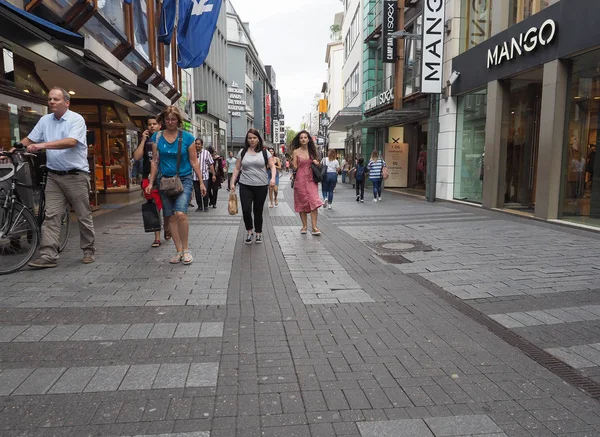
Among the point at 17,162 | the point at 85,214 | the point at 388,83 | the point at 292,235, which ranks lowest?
the point at 292,235

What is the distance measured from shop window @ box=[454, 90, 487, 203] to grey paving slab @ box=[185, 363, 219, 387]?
38.5 feet

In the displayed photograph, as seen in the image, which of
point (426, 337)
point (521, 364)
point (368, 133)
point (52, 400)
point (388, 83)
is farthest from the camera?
point (368, 133)

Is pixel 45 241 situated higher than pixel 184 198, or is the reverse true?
pixel 184 198

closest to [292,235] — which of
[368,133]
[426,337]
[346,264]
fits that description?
[346,264]

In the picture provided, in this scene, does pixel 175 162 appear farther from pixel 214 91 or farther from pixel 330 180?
pixel 214 91

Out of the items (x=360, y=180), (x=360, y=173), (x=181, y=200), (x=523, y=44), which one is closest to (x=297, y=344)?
(x=181, y=200)

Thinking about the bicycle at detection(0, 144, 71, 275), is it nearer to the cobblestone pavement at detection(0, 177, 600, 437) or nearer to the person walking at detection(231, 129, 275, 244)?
the cobblestone pavement at detection(0, 177, 600, 437)

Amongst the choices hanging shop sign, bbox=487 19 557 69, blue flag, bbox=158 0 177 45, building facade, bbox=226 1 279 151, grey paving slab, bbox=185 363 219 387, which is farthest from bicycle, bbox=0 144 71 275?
building facade, bbox=226 1 279 151

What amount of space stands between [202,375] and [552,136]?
9122mm

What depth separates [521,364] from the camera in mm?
3150

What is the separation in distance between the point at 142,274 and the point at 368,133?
74.9 ft

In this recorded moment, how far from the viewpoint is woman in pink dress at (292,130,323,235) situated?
27.2 feet

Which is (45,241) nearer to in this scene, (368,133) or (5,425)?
(5,425)

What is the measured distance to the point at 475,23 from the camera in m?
13.3
